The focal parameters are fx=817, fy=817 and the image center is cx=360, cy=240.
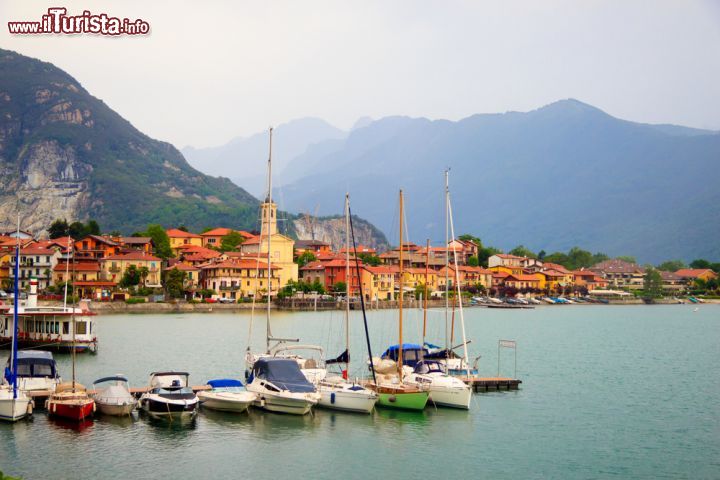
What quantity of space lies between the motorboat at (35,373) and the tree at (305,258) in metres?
108

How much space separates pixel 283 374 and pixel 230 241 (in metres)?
120

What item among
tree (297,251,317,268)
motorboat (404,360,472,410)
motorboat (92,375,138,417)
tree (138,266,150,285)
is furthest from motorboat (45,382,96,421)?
tree (297,251,317,268)

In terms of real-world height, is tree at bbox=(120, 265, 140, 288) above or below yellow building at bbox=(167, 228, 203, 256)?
below

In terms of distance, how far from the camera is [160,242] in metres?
143

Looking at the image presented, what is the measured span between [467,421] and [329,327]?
49.8 m

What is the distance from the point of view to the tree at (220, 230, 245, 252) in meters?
152

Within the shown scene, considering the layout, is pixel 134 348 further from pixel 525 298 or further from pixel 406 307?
pixel 525 298

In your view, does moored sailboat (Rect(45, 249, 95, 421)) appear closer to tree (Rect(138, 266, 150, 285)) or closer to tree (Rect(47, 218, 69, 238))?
tree (Rect(138, 266, 150, 285))

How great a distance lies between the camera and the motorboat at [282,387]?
34469 mm

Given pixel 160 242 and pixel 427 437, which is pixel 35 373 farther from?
pixel 160 242

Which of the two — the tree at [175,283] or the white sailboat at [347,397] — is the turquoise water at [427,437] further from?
the tree at [175,283]

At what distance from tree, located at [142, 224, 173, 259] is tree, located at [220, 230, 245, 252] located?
10610 millimetres

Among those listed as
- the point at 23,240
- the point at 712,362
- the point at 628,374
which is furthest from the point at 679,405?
the point at 23,240

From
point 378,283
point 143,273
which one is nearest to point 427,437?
point 143,273
